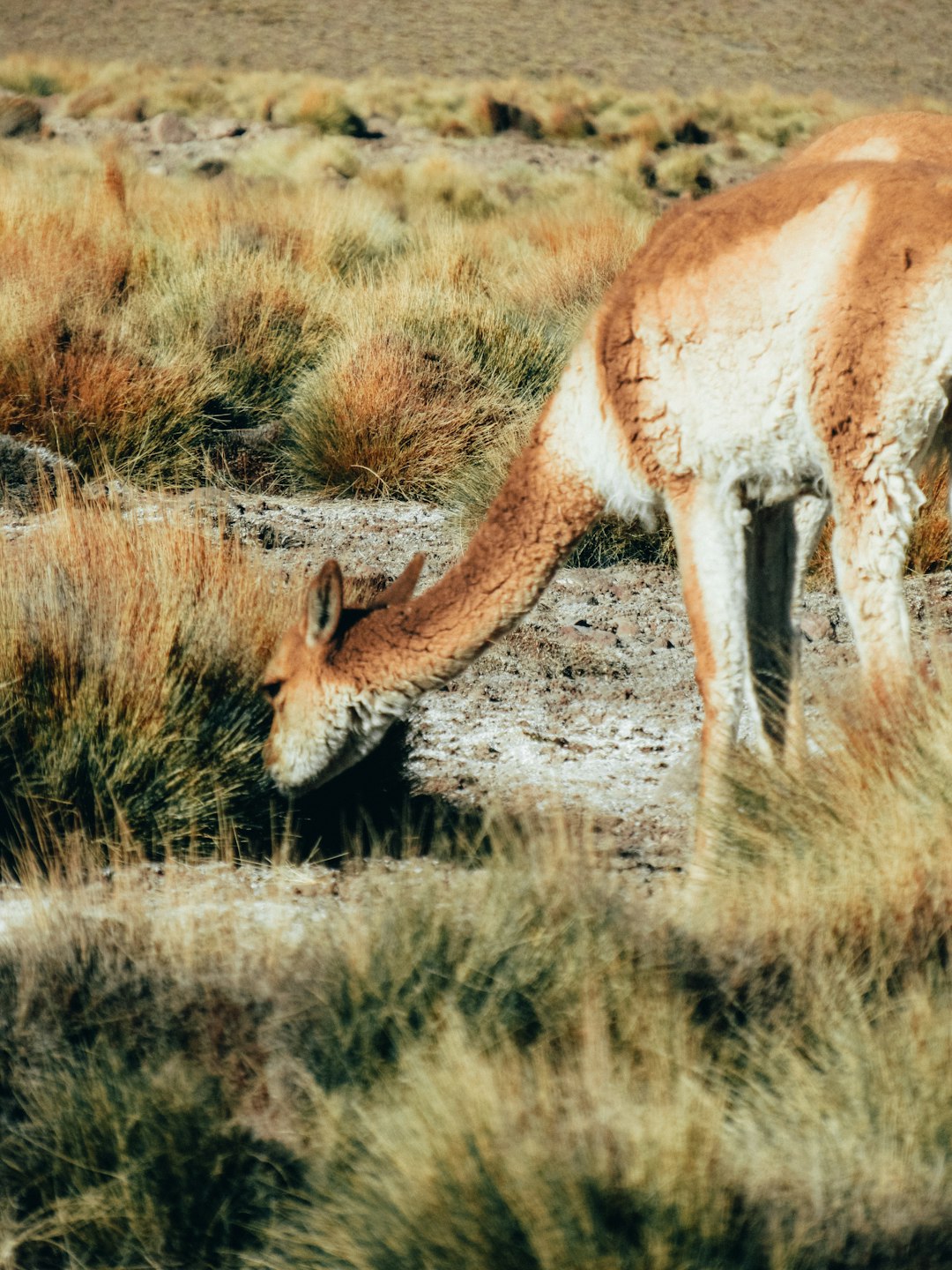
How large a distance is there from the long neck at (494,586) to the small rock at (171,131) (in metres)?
22.9

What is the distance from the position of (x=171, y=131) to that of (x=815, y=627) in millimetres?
22096

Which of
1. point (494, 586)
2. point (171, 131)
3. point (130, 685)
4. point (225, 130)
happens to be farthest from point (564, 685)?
point (225, 130)

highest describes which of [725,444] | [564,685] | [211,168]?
[211,168]

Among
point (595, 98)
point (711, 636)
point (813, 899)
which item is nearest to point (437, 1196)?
point (813, 899)

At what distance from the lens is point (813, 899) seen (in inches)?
128

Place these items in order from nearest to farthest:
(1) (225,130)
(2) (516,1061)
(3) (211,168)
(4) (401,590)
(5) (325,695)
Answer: (2) (516,1061), (5) (325,695), (4) (401,590), (3) (211,168), (1) (225,130)

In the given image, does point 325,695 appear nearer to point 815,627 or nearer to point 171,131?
point 815,627

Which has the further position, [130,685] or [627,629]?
[627,629]

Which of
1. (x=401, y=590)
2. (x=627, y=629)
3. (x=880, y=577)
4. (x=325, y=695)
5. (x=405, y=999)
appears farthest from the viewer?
(x=627, y=629)

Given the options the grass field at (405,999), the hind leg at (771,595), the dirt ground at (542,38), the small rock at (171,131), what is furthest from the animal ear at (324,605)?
the dirt ground at (542,38)

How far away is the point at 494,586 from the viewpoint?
423cm

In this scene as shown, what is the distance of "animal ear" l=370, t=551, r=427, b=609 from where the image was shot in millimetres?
4457

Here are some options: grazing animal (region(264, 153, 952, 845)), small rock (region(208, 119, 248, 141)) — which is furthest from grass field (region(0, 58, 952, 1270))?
small rock (region(208, 119, 248, 141))

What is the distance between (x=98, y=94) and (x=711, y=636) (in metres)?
30.5
